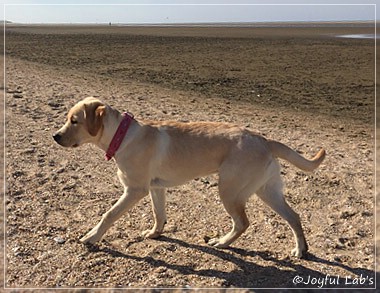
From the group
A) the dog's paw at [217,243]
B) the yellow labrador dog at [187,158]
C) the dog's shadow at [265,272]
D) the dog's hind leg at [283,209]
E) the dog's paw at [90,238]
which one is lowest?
the dog's shadow at [265,272]

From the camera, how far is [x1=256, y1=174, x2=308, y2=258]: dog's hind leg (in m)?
4.72

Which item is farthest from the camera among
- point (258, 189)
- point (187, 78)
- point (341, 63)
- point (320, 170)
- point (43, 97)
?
point (341, 63)

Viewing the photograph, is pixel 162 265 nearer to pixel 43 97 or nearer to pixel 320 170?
pixel 320 170

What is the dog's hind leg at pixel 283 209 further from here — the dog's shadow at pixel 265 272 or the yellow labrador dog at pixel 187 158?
the dog's shadow at pixel 265 272

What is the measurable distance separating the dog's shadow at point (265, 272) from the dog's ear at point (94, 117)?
3.95ft

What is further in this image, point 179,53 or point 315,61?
point 179,53

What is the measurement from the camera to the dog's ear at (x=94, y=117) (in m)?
4.72

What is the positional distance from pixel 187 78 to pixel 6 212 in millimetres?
11459

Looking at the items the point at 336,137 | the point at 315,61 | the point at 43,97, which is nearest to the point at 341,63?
the point at 315,61

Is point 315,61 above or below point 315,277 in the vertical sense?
above

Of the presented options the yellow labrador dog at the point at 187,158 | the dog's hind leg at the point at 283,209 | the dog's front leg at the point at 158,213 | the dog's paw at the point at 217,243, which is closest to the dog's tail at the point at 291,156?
the yellow labrador dog at the point at 187,158

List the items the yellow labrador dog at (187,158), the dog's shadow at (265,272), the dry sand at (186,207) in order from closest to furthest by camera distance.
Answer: the dog's shadow at (265,272), the dry sand at (186,207), the yellow labrador dog at (187,158)

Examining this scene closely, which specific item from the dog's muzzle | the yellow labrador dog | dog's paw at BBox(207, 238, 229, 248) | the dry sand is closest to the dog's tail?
the yellow labrador dog

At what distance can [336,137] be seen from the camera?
29.4 feet
